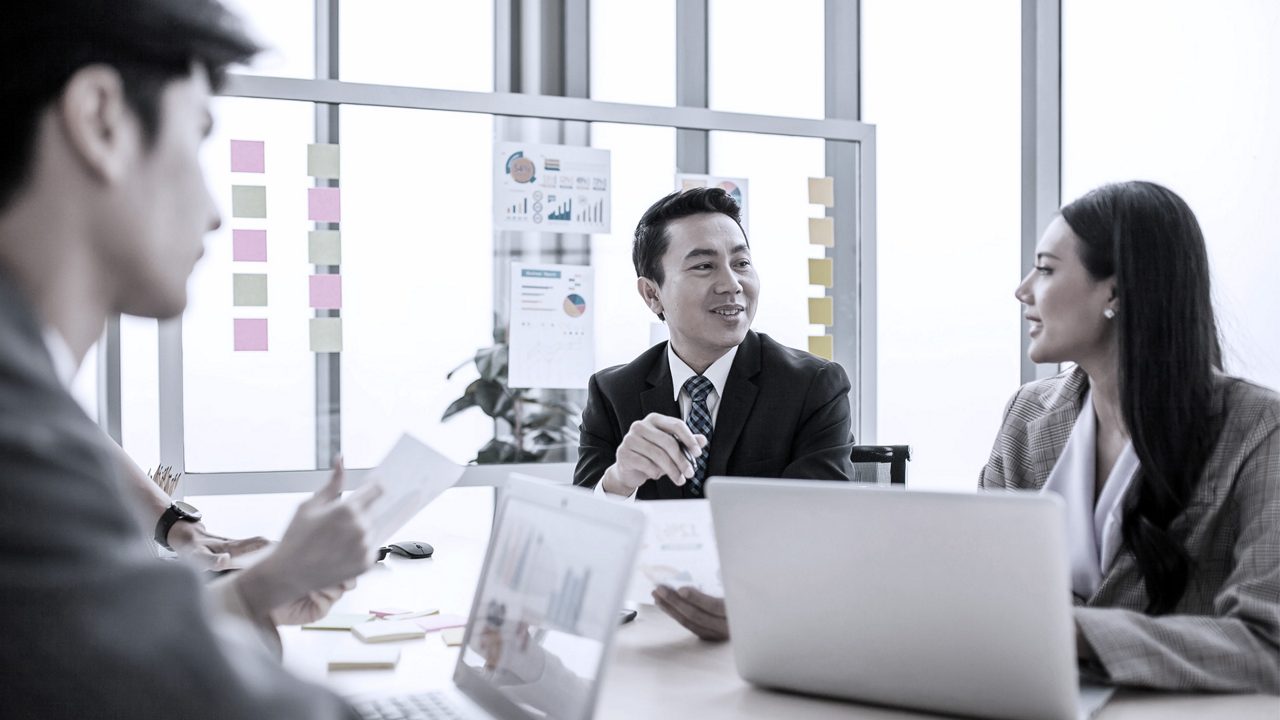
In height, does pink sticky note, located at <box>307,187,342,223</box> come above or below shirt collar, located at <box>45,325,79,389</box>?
above

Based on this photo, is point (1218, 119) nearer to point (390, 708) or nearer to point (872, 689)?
point (872, 689)

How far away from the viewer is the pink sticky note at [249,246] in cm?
304

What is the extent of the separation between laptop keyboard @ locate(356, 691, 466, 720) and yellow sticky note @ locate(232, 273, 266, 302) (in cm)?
215

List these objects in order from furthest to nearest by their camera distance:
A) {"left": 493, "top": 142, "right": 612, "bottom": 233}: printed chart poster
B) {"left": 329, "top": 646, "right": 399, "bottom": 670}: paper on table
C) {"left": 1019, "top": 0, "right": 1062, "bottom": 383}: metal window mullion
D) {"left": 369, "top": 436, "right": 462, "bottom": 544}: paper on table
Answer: {"left": 1019, "top": 0, "right": 1062, "bottom": 383}: metal window mullion < {"left": 493, "top": 142, "right": 612, "bottom": 233}: printed chart poster < {"left": 329, "top": 646, "right": 399, "bottom": 670}: paper on table < {"left": 369, "top": 436, "right": 462, "bottom": 544}: paper on table

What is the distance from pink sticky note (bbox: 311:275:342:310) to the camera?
10.2 feet

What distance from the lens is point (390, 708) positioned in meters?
1.14

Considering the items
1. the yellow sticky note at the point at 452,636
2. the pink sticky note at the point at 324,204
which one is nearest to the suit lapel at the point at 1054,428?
the yellow sticky note at the point at 452,636

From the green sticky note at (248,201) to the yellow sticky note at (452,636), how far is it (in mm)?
1942

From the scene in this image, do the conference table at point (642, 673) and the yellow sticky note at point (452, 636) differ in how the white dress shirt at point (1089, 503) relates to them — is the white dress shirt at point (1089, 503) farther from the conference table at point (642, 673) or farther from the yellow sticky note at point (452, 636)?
the yellow sticky note at point (452, 636)

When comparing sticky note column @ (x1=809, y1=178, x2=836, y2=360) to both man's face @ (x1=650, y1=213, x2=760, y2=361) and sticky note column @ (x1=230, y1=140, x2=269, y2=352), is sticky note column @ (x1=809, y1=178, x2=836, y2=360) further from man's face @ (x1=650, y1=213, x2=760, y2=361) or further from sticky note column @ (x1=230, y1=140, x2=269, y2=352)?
sticky note column @ (x1=230, y1=140, x2=269, y2=352)

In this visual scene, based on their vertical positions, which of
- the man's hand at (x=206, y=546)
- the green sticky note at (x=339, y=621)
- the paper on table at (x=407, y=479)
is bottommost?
the green sticky note at (x=339, y=621)

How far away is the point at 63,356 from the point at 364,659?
82cm

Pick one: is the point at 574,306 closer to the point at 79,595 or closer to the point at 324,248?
the point at 324,248

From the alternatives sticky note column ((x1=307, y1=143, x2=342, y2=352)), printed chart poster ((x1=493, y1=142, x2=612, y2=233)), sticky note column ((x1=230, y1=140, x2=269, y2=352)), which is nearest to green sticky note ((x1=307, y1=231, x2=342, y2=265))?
sticky note column ((x1=307, y1=143, x2=342, y2=352))
